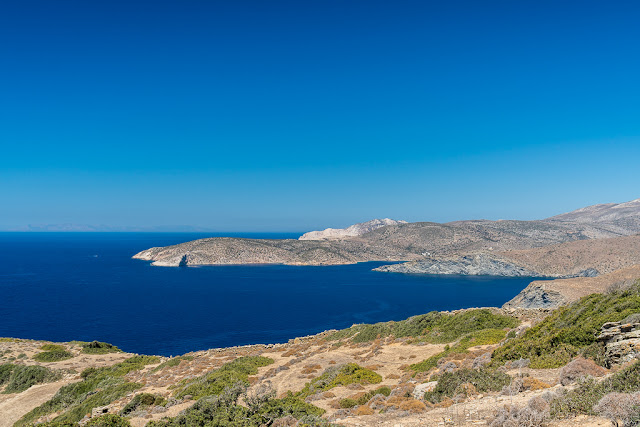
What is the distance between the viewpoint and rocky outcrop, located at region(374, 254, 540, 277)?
536 ft

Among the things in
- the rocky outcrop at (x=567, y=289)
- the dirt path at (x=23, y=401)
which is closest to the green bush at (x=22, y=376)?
the dirt path at (x=23, y=401)

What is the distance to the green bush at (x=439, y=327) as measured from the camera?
94.0 ft

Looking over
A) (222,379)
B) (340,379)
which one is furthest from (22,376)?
(340,379)

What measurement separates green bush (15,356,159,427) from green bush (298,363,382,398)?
12.9 m

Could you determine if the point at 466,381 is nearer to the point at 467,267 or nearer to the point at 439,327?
the point at 439,327

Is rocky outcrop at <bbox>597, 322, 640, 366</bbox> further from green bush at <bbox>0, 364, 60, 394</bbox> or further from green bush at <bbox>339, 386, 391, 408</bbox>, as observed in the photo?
green bush at <bbox>0, 364, 60, 394</bbox>

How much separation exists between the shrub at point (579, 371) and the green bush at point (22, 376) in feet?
128

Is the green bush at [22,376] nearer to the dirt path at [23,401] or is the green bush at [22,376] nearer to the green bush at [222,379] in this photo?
the dirt path at [23,401]

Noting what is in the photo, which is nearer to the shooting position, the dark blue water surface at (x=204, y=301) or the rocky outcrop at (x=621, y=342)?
the rocky outcrop at (x=621, y=342)

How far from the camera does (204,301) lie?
10394 cm

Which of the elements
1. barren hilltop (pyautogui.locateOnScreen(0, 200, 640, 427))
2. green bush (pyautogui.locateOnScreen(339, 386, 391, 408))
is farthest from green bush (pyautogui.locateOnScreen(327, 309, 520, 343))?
green bush (pyautogui.locateOnScreen(339, 386, 391, 408))

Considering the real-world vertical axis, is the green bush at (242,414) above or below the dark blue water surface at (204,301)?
above

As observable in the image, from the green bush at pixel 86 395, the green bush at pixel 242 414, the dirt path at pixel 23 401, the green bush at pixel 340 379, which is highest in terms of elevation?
the green bush at pixel 242 414

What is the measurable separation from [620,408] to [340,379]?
14109 millimetres
